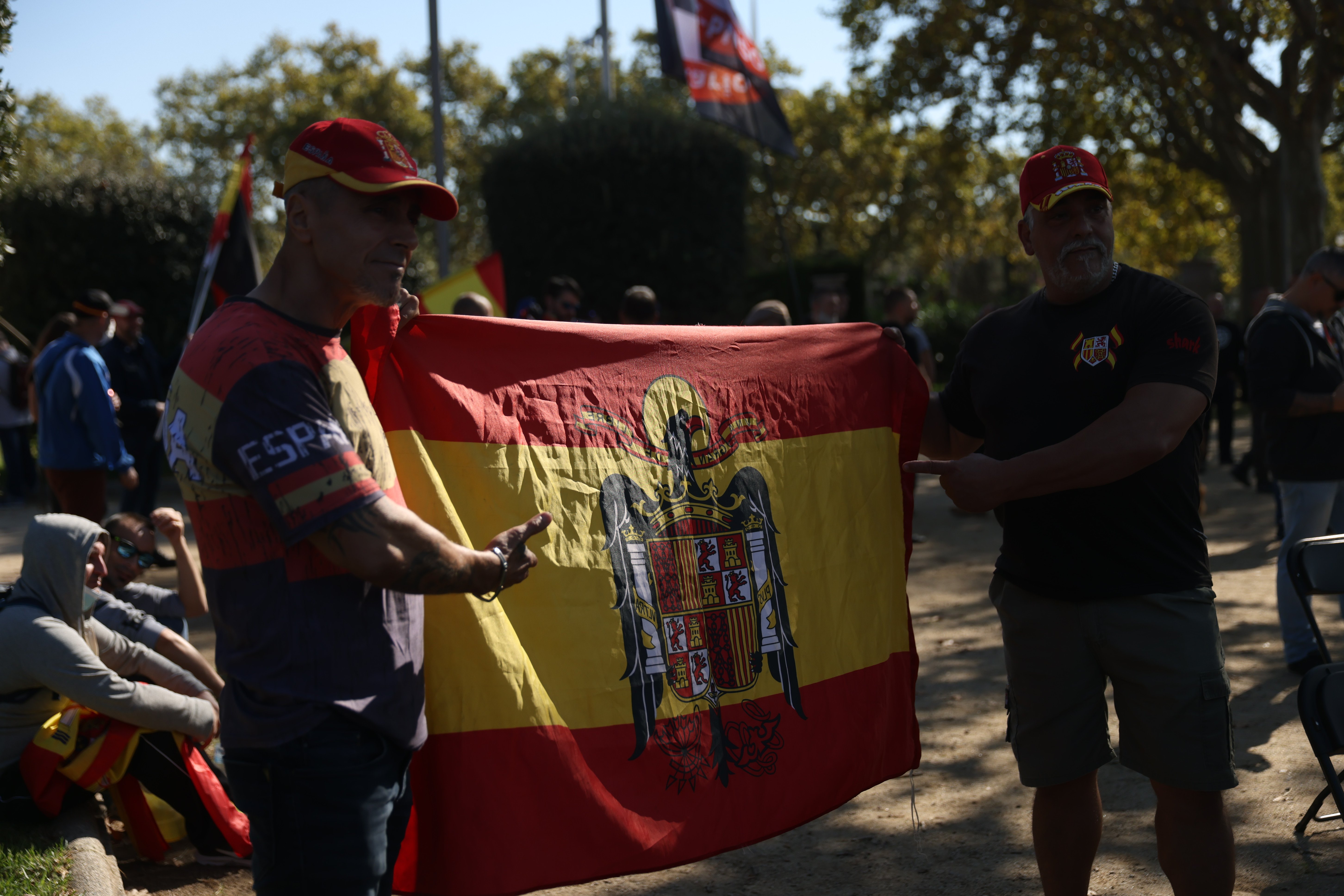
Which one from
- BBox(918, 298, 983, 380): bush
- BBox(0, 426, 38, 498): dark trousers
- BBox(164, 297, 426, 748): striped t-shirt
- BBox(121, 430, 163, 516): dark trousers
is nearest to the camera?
BBox(164, 297, 426, 748): striped t-shirt

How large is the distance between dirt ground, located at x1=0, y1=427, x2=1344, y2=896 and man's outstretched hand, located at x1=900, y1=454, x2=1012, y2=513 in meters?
1.52

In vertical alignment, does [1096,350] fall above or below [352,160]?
below

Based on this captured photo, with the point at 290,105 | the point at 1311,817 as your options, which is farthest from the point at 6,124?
the point at 290,105

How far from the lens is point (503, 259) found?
14.3 m

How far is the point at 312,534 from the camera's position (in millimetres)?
1914

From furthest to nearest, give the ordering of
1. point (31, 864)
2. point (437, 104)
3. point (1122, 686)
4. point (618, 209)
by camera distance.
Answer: point (437, 104)
point (618, 209)
point (31, 864)
point (1122, 686)

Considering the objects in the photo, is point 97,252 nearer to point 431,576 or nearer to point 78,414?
point 78,414

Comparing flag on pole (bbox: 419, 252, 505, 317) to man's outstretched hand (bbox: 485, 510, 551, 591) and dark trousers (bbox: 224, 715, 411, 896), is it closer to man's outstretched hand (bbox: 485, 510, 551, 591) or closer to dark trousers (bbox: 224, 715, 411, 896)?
man's outstretched hand (bbox: 485, 510, 551, 591)

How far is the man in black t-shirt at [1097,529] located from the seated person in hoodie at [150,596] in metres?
3.20

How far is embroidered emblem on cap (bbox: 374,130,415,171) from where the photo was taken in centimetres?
207

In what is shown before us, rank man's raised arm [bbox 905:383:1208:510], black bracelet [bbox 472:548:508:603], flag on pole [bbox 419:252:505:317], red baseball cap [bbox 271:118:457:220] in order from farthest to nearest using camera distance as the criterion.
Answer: flag on pole [bbox 419:252:505:317] < man's raised arm [bbox 905:383:1208:510] < black bracelet [bbox 472:548:508:603] < red baseball cap [bbox 271:118:457:220]

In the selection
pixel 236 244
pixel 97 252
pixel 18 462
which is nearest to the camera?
pixel 236 244

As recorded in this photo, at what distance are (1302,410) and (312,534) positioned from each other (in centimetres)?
Answer: 550

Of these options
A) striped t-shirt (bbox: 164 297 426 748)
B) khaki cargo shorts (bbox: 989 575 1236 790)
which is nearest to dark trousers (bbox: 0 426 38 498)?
striped t-shirt (bbox: 164 297 426 748)
